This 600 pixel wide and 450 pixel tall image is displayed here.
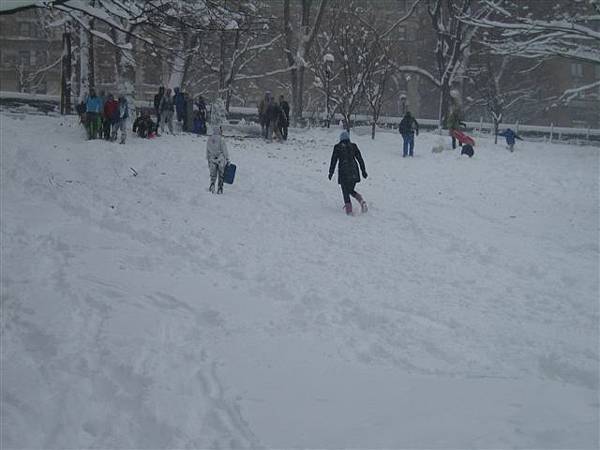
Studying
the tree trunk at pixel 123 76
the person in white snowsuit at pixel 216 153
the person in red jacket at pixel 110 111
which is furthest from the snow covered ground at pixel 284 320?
the tree trunk at pixel 123 76

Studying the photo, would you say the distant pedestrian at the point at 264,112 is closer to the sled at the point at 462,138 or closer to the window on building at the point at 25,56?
the sled at the point at 462,138

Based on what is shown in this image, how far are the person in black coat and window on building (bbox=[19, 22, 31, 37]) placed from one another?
5264 centimetres

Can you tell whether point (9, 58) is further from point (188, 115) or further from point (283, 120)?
point (283, 120)

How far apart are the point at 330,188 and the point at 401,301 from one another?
7553 mm

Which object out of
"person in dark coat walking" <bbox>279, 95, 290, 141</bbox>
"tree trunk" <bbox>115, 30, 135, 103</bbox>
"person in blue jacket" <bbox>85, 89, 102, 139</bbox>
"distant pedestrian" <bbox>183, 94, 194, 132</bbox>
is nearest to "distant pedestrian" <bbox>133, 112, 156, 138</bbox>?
"tree trunk" <bbox>115, 30, 135, 103</bbox>

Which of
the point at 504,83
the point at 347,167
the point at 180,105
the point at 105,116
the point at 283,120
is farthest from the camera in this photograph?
the point at 504,83

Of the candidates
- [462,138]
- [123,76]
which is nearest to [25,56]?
[123,76]

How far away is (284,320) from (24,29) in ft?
190

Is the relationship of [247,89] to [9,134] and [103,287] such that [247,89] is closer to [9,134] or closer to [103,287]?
[9,134]

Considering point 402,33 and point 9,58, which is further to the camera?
point 9,58

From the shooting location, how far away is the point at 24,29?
2121 inches

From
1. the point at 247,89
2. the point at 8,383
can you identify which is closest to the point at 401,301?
the point at 8,383

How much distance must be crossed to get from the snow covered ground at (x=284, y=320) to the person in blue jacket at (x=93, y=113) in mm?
5194

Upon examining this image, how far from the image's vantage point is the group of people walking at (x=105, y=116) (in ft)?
57.3
